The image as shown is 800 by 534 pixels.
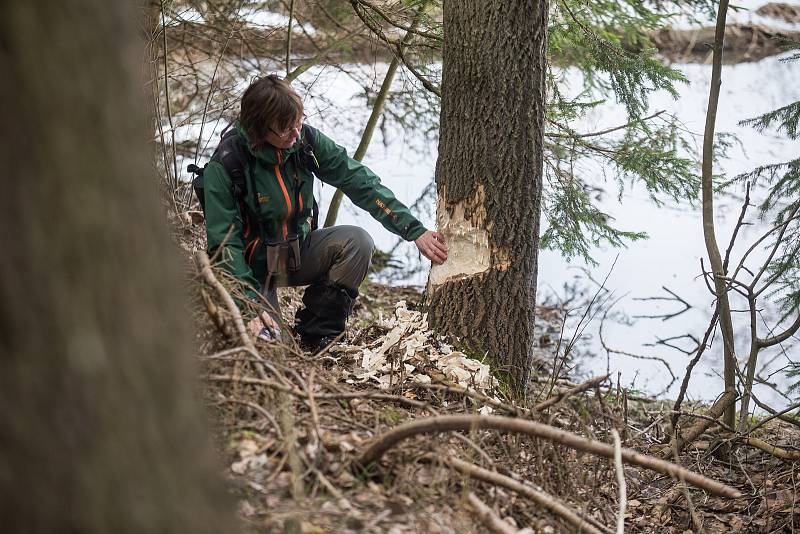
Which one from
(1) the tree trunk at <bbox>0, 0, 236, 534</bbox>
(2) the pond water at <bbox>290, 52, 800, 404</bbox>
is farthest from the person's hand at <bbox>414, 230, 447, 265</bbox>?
(2) the pond water at <bbox>290, 52, 800, 404</bbox>

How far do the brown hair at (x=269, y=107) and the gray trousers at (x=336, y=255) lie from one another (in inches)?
29.0

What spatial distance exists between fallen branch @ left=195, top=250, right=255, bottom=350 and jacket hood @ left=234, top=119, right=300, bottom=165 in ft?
2.49

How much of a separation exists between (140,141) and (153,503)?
1.85ft

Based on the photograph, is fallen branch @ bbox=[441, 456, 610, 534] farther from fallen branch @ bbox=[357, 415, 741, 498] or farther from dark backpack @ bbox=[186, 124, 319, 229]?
dark backpack @ bbox=[186, 124, 319, 229]

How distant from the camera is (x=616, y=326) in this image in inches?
278

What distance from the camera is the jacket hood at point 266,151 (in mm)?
3301

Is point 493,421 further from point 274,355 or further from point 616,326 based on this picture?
point 616,326

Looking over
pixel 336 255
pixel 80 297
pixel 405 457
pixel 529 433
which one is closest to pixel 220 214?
pixel 336 255

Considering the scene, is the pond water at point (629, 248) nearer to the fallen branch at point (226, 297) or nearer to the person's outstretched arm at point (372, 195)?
the person's outstretched arm at point (372, 195)

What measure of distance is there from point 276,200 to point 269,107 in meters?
0.48

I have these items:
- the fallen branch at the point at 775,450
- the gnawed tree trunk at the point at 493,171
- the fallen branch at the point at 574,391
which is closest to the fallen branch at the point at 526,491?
the fallen branch at the point at 574,391

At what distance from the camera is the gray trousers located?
3764 millimetres

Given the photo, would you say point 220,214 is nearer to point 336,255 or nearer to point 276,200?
point 276,200

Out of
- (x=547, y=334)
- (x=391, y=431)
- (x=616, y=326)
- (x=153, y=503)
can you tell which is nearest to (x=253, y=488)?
(x=391, y=431)
